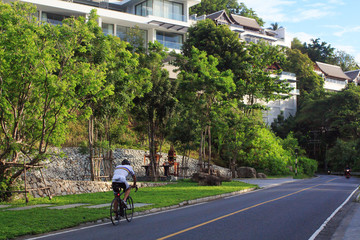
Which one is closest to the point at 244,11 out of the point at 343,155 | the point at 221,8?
the point at 221,8

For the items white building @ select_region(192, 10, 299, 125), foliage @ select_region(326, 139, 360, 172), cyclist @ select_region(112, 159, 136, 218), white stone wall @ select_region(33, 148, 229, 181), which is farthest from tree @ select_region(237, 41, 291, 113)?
cyclist @ select_region(112, 159, 136, 218)

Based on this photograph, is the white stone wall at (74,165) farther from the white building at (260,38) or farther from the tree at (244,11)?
the tree at (244,11)

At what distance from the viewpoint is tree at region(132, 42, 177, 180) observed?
29.4m

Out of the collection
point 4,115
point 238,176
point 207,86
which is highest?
point 207,86

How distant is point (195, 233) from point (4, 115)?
11331 millimetres

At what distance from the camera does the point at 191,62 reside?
35.2m

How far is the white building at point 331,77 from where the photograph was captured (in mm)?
86625

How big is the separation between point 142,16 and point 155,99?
938 inches

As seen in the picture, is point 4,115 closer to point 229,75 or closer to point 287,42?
point 229,75

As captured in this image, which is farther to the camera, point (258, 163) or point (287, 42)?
point (287, 42)

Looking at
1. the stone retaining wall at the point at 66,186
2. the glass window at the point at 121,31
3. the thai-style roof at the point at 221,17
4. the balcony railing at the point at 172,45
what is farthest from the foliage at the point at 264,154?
the thai-style roof at the point at 221,17

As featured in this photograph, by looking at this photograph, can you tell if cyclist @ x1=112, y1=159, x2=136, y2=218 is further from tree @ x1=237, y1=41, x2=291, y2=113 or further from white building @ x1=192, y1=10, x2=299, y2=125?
white building @ x1=192, y1=10, x2=299, y2=125

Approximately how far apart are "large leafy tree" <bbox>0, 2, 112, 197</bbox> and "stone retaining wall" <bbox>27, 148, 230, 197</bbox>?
150 cm

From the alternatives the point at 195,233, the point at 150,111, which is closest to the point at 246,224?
the point at 195,233
